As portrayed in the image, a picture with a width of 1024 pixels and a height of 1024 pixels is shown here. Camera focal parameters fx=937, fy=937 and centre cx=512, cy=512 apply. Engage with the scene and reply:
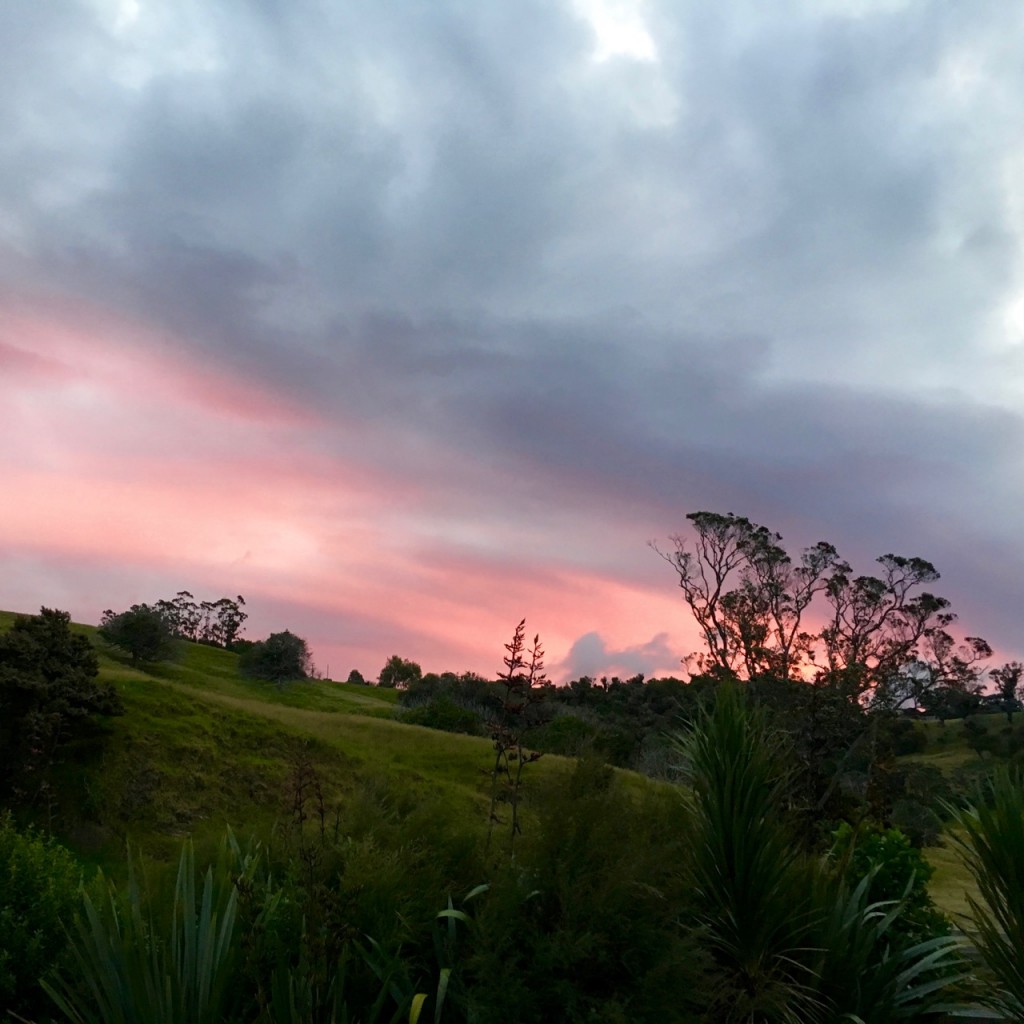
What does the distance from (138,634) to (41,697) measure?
25.6 metres

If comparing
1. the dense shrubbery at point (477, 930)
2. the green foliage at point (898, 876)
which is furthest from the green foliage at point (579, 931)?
the green foliage at point (898, 876)

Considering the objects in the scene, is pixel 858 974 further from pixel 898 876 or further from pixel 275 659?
pixel 275 659

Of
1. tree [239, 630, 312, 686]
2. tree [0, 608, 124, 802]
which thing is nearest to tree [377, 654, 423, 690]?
tree [239, 630, 312, 686]

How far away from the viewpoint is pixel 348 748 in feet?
104

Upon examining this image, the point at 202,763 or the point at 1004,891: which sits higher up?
the point at 1004,891

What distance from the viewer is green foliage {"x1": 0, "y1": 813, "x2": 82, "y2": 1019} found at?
18.6 feet

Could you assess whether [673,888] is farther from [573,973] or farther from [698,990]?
[573,973]

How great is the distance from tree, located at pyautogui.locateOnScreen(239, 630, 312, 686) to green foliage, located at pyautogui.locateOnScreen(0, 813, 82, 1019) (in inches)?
2169

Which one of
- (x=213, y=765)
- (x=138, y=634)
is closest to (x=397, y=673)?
(x=138, y=634)

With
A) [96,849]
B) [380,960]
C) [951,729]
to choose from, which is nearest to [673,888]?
[380,960]

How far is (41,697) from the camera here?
21.1 metres

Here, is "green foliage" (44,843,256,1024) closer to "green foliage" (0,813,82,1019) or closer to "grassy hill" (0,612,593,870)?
"green foliage" (0,813,82,1019)

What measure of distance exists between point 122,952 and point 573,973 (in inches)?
66.6

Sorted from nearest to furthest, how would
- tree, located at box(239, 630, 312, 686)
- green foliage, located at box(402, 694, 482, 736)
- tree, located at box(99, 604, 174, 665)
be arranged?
tree, located at box(99, 604, 174, 665), green foliage, located at box(402, 694, 482, 736), tree, located at box(239, 630, 312, 686)
